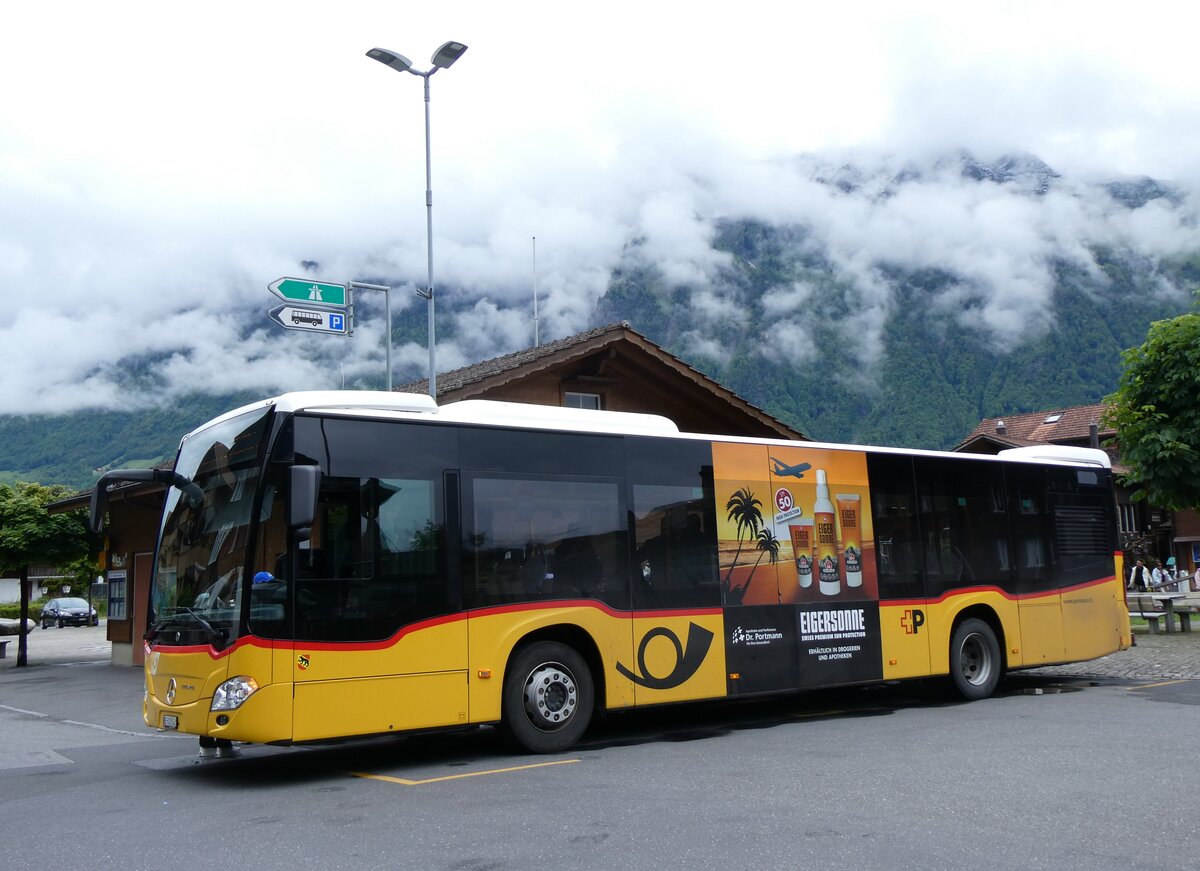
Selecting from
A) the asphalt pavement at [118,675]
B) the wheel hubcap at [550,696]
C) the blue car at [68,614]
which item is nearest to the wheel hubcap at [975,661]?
the asphalt pavement at [118,675]

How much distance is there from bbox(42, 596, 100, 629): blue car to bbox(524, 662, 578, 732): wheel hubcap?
5302 cm

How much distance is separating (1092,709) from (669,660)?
5054mm

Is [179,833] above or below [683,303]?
below

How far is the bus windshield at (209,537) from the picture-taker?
29.7 feet

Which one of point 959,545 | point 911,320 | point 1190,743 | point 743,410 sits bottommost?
point 1190,743

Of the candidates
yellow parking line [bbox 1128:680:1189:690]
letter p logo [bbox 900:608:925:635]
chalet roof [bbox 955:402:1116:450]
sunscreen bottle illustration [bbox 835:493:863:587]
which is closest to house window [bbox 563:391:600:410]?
sunscreen bottle illustration [bbox 835:493:863:587]

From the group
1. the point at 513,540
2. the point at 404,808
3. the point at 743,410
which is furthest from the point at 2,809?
the point at 743,410

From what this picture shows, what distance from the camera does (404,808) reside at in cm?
766

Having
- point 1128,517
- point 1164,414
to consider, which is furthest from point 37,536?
point 1128,517

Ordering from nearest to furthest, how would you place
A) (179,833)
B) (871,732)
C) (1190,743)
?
1. (179,833)
2. (1190,743)
3. (871,732)

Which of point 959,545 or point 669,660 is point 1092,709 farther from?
point 669,660

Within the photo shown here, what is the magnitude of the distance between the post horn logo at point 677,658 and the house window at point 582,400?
1096cm

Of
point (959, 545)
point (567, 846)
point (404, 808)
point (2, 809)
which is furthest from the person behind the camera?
point (959, 545)

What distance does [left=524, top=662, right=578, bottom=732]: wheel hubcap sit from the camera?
1023 cm
